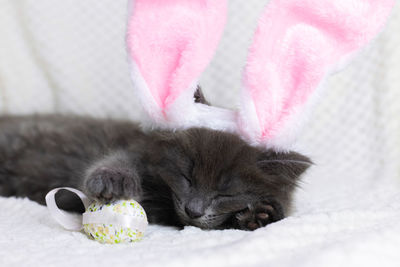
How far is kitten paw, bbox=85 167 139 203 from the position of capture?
126 centimetres

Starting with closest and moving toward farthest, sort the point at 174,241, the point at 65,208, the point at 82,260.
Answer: the point at 82,260, the point at 174,241, the point at 65,208

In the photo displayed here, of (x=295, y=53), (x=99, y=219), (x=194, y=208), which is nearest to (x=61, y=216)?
(x=99, y=219)

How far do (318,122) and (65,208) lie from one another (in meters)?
1.38

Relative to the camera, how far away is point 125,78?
2.46 metres

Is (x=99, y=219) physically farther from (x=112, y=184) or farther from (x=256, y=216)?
(x=256, y=216)

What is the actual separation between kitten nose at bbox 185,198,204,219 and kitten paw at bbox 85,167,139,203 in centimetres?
14

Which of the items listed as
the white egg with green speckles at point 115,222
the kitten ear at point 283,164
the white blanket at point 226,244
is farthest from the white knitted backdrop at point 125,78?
the white egg with green speckles at point 115,222

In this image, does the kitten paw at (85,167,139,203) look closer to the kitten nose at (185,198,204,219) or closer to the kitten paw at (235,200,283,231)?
the kitten nose at (185,198,204,219)

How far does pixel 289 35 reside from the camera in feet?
4.46

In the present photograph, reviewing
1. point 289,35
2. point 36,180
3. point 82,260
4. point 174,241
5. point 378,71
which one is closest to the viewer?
point 82,260

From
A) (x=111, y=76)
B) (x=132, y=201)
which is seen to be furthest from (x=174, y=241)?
(x=111, y=76)

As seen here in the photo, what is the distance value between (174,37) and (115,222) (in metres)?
0.53

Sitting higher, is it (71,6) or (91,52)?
(71,6)

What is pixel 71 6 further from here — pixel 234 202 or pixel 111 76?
pixel 234 202
